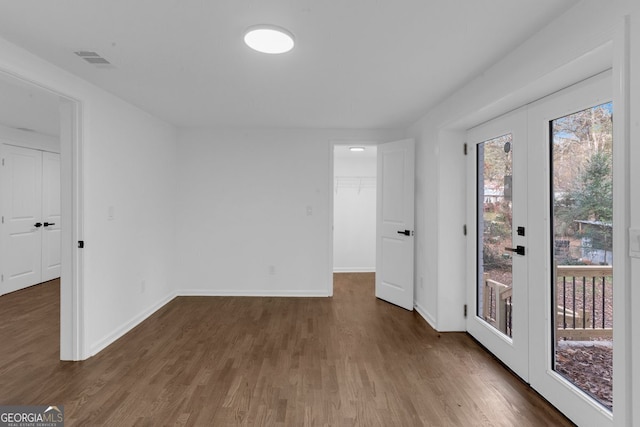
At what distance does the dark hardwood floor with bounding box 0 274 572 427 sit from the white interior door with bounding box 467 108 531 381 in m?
0.24

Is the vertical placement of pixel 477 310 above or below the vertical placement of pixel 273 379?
above

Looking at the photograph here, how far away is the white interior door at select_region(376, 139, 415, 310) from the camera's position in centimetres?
390

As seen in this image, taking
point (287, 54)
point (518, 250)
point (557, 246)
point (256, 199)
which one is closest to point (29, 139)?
point (256, 199)

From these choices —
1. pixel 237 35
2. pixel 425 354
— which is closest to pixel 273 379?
pixel 425 354

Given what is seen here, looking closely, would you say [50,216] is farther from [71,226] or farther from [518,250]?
[518,250]

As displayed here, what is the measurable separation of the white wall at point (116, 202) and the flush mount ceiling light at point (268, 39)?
1.56 m

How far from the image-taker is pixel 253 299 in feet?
14.1

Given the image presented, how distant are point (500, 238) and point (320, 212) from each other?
2333mm

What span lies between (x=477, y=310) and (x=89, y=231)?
357 centimetres

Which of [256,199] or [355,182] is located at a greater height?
[355,182]

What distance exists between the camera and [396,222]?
13.4 feet

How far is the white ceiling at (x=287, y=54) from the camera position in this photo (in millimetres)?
1657

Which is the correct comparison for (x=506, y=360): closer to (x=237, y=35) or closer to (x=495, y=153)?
(x=495, y=153)

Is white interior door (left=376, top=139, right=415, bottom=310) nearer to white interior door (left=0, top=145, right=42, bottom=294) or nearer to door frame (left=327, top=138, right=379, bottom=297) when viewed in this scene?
door frame (left=327, top=138, right=379, bottom=297)
